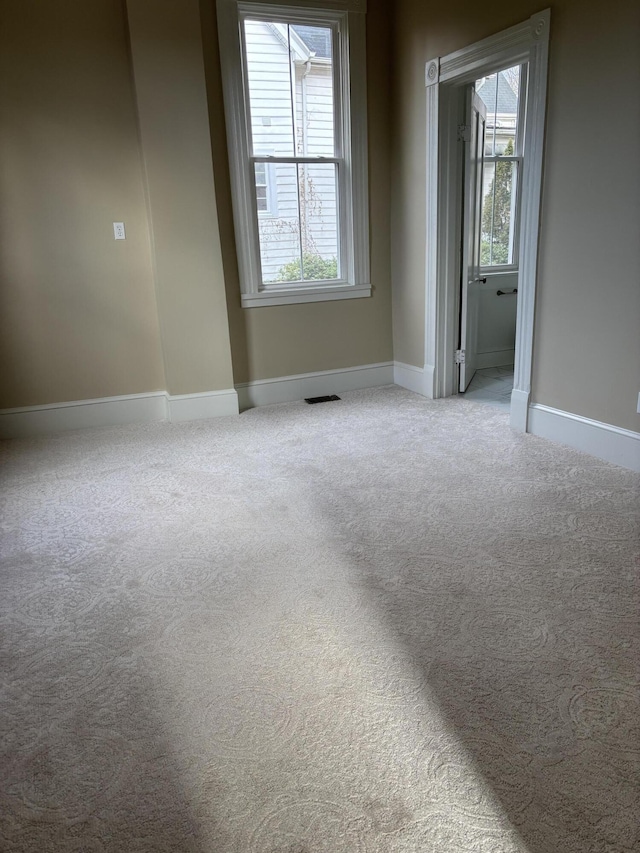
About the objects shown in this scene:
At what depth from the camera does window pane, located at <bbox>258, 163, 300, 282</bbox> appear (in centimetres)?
433

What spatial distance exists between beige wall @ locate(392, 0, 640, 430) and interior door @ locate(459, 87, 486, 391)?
63cm

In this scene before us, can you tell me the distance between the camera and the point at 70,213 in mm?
3900

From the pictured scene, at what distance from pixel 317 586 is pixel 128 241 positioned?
297 cm

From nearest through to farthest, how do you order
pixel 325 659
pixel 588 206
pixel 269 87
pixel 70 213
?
pixel 325 659 < pixel 588 206 < pixel 70 213 < pixel 269 87

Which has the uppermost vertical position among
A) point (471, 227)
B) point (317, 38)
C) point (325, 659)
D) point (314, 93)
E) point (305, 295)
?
point (317, 38)

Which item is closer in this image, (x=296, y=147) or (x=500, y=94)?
(x=296, y=147)

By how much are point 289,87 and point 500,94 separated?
226 centimetres

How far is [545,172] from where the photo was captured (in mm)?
3260

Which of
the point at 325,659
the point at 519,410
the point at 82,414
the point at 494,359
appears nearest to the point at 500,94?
the point at 494,359

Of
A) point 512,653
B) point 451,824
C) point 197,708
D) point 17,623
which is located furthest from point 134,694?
point 512,653

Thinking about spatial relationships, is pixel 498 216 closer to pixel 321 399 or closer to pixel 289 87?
pixel 289 87

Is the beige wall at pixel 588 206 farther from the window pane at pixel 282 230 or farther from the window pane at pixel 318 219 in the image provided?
the window pane at pixel 282 230

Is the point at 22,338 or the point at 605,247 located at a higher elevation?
the point at 605,247

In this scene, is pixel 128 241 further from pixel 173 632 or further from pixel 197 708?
pixel 197 708
